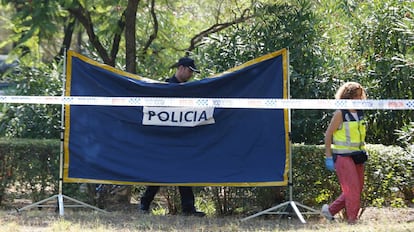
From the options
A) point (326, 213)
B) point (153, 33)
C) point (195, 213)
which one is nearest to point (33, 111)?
point (153, 33)

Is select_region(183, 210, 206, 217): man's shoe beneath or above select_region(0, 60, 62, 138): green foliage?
beneath

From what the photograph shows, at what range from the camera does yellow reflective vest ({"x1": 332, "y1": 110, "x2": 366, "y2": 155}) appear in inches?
310

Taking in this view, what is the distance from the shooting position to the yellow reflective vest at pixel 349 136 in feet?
25.8

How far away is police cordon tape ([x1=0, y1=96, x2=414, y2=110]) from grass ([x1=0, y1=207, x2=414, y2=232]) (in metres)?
1.32

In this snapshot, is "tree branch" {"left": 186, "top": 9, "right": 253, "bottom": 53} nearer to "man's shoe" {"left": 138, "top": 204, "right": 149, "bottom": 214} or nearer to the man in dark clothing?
the man in dark clothing

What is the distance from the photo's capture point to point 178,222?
823 cm

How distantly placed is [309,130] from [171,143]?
238cm

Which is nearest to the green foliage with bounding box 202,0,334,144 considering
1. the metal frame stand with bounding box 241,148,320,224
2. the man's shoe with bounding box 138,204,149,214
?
the metal frame stand with bounding box 241,148,320,224

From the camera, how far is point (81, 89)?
896cm

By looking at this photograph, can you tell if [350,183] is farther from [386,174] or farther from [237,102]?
[237,102]

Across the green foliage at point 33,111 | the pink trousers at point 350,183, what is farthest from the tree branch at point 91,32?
the pink trousers at point 350,183

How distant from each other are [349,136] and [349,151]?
0.55ft

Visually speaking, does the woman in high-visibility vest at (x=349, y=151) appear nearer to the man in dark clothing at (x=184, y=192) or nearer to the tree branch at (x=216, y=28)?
the man in dark clothing at (x=184, y=192)

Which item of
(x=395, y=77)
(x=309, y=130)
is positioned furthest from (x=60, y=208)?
(x=395, y=77)
